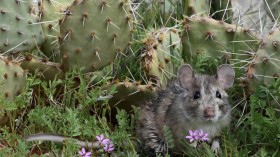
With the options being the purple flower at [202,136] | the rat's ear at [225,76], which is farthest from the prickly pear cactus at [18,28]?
the purple flower at [202,136]

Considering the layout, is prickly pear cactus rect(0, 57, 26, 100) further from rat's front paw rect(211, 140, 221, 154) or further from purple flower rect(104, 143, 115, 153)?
→ rat's front paw rect(211, 140, 221, 154)

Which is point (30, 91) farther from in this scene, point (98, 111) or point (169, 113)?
point (169, 113)

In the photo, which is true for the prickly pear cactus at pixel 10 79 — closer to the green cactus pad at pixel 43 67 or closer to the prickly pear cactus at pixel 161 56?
the green cactus pad at pixel 43 67

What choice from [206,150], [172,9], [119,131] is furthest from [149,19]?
[206,150]

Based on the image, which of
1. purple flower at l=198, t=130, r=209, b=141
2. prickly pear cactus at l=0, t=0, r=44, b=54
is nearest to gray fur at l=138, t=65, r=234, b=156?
purple flower at l=198, t=130, r=209, b=141

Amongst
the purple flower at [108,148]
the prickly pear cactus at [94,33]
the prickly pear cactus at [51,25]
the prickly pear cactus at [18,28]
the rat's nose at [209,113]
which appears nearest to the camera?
the rat's nose at [209,113]

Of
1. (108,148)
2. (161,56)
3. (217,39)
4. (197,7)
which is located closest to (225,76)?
(217,39)
